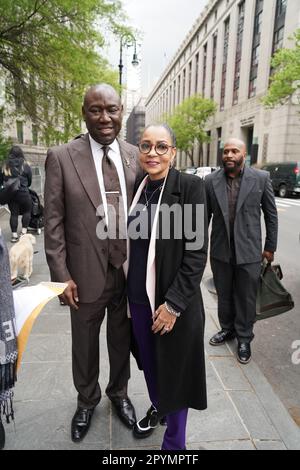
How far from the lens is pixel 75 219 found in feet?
6.86

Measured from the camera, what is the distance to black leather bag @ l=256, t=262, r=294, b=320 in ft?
11.2

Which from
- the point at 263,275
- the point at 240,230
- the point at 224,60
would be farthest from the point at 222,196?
the point at 224,60

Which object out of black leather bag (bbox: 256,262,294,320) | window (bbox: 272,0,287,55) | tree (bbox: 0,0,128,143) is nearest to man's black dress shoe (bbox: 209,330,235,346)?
black leather bag (bbox: 256,262,294,320)

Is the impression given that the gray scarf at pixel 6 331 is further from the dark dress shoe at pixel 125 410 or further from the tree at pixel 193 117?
the tree at pixel 193 117

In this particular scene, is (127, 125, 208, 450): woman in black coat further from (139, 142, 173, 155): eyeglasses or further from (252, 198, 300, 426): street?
(252, 198, 300, 426): street

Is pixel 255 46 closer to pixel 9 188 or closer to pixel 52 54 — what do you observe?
pixel 52 54

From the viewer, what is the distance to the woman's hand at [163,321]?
1926mm

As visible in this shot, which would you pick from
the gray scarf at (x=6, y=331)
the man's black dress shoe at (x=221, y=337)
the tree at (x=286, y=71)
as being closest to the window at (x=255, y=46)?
the tree at (x=286, y=71)

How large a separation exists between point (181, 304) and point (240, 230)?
1573 millimetres

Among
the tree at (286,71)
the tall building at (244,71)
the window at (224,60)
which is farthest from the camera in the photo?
the window at (224,60)

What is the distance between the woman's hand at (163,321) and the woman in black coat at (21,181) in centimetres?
638

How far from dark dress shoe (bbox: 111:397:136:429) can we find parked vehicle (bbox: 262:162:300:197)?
19176mm
